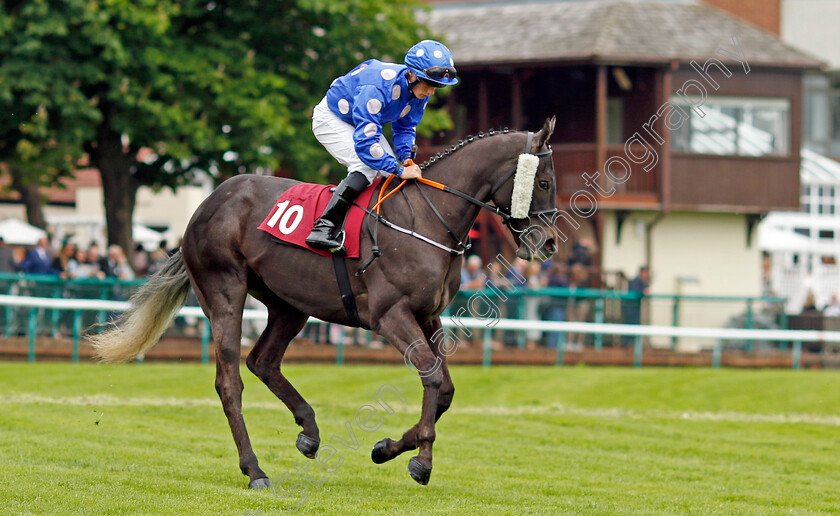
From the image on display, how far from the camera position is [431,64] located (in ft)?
22.0

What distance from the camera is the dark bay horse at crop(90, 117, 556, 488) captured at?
6.65 metres

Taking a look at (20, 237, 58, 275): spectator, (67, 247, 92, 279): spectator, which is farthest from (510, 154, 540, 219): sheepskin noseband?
(20, 237, 58, 275): spectator

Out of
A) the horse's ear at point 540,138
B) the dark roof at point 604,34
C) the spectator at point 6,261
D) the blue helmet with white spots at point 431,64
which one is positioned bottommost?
the spectator at point 6,261

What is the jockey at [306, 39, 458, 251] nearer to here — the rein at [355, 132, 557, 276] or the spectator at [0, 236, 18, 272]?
the rein at [355, 132, 557, 276]

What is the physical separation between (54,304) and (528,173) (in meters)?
9.64

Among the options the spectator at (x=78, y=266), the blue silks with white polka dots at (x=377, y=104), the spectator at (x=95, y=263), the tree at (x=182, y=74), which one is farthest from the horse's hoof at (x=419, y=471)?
the tree at (x=182, y=74)

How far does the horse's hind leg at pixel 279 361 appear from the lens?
22.9 feet

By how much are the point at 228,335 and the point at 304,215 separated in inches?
36.9

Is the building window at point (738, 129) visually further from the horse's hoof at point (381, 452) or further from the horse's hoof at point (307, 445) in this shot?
the horse's hoof at point (381, 452)

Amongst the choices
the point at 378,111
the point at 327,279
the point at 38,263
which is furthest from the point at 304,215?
the point at 38,263

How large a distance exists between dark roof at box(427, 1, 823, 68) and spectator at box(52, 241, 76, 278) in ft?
31.3

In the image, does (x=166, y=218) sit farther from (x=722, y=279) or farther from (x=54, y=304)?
(x=54, y=304)

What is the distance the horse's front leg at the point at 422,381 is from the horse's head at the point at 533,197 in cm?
84

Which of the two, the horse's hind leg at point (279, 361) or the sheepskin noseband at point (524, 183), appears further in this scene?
the horse's hind leg at point (279, 361)
